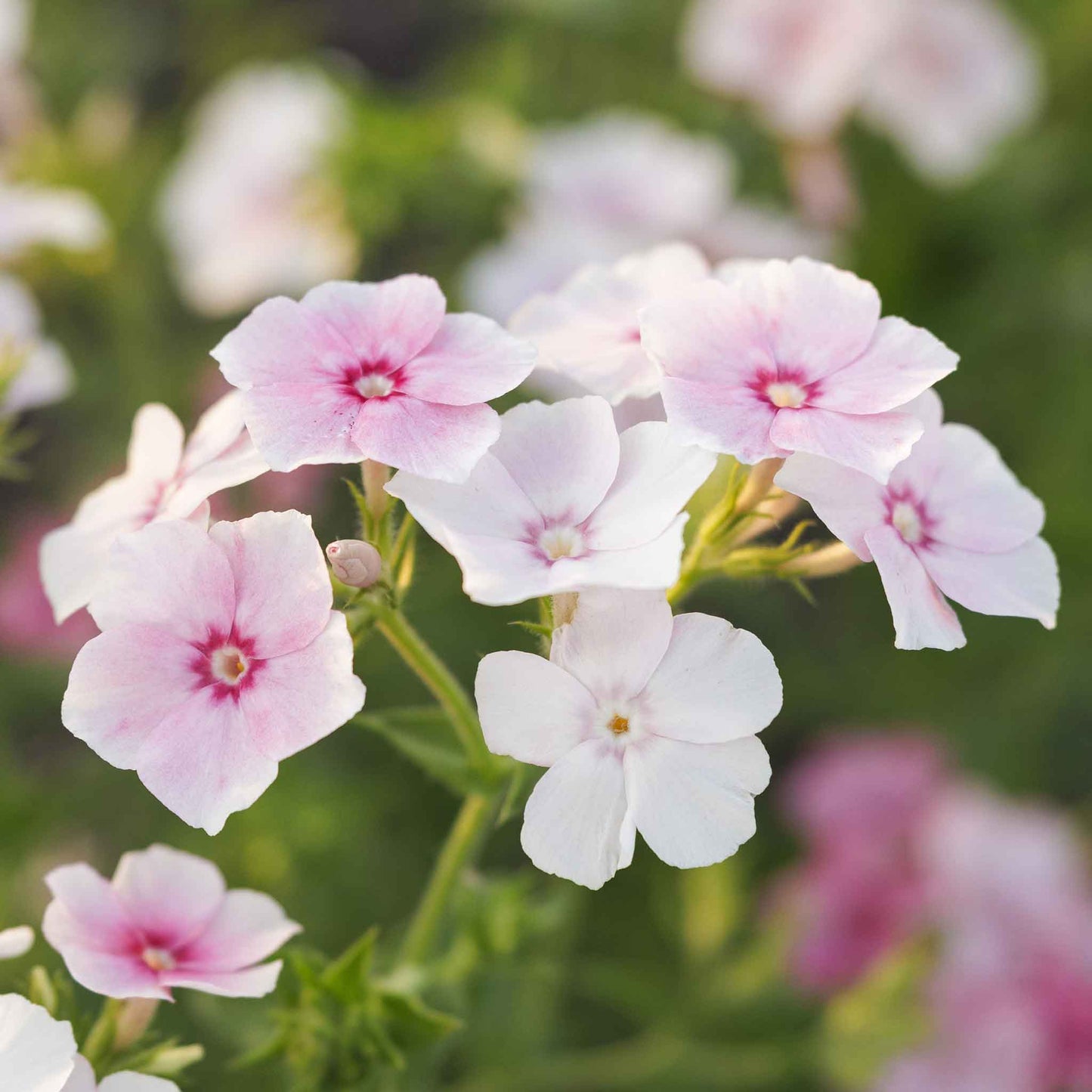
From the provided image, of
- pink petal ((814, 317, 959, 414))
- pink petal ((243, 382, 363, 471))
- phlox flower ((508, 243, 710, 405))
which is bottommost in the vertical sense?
phlox flower ((508, 243, 710, 405))

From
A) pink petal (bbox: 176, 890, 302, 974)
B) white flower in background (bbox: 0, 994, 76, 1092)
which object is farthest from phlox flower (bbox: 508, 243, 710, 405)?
white flower in background (bbox: 0, 994, 76, 1092)

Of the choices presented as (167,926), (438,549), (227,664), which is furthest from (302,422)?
(438,549)

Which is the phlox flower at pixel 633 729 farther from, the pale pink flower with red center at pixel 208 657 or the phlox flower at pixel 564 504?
the pale pink flower with red center at pixel 208 657

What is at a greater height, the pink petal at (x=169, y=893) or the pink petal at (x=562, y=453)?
the pink petal at (x=562, y=453)

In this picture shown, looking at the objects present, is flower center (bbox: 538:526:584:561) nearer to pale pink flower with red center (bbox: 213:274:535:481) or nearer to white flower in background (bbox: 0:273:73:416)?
pale pink flower with red center (bbox: 213:274:535:481)

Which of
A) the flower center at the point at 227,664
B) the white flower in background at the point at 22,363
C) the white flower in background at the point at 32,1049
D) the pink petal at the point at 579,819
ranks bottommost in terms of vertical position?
the white flower in background at the point at 32,1049

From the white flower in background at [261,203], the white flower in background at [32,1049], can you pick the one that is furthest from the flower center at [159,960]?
the white flower in background at [261,203]

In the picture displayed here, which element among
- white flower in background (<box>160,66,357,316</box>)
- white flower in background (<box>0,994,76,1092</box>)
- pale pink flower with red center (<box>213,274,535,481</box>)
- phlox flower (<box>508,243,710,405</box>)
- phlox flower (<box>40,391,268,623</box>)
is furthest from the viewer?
white flower in background (<box>160,66,357,316</box>)

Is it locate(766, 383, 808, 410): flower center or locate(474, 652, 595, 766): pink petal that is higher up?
locate(766, 383, 808, 410): flower center
